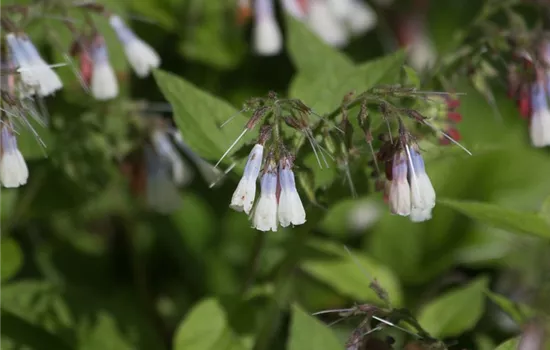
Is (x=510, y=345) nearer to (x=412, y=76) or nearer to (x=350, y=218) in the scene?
(x=412, y=76)

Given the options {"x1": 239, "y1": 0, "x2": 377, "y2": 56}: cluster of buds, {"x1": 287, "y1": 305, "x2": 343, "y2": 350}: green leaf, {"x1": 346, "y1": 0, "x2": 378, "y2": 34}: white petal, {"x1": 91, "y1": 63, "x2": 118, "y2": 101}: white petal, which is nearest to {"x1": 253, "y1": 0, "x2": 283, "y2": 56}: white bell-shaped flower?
{"x1": 239, "y1": 0, "x2": 377, "y2": 56}: cluster of buds

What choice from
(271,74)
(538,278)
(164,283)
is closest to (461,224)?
(538,278)

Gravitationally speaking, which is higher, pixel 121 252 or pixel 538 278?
pixel 121 252

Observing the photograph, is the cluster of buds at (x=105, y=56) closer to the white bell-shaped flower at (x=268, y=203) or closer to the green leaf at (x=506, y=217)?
the white bell-shaped flower at (x=268, y=203)

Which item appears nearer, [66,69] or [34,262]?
[66,69]

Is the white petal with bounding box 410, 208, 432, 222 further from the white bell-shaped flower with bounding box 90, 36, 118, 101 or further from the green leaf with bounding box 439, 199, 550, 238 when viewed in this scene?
the white bell-shaped flower with bounding box 90, 36, 118, 101

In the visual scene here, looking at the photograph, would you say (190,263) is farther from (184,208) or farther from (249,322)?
(249,322)

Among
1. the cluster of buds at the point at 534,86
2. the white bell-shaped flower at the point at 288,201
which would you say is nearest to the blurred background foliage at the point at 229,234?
the cluster of buds at the point at 534,86
